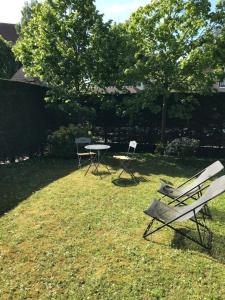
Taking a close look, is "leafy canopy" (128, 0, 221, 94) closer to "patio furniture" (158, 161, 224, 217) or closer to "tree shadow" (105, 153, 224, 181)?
"tree shadow" (105, 153, 224, 181)

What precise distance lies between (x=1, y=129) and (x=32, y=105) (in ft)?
7.93

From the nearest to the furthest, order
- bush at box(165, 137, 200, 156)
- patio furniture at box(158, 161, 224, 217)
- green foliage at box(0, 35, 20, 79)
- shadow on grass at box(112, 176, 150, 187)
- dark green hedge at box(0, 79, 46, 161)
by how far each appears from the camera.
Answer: patio furniture at box(158, 161, 224, 217) < shadow on grass at box(112, 176, 150, 187) < dark green hedge at box(0, 79, 46, 161) < bush at box(165, 137, 200, 156) < green foliage at box(0, 35, 20, 79)

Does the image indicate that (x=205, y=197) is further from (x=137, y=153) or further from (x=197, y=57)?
(x=137, y=153)

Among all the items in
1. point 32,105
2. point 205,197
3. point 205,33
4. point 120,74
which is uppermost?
point 205,33

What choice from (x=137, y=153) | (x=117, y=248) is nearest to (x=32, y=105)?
(x=137, y=153)

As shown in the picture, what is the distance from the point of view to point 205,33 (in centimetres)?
1180

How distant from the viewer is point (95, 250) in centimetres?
498

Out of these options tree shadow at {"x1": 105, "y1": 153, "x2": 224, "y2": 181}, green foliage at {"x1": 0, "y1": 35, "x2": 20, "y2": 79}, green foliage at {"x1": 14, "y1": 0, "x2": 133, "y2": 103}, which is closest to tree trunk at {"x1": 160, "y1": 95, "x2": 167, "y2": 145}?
tree shadow at {"x1": 105, "y1": 153, "x2": 224, "y2": 181}

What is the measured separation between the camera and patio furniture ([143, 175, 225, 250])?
4965mm

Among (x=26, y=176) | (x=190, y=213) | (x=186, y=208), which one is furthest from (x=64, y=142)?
(x=190, y=213)

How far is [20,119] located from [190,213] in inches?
347

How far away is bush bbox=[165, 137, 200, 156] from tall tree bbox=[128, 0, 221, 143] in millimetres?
1872

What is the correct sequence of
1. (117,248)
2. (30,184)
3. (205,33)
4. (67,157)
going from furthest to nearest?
(67,157), (205,33), (30,184), (117,248)

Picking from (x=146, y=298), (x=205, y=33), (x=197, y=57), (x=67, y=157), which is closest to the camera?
(x=146, y=298)
